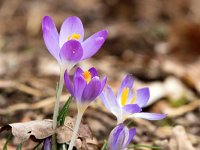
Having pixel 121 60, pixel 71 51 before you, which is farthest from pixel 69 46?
pixel 121 60

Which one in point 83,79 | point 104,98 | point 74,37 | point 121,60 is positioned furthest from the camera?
point 121,60

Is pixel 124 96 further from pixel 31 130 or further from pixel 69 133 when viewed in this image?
pixel 31 130

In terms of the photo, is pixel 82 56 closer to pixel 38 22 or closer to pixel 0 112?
pixel 0 112

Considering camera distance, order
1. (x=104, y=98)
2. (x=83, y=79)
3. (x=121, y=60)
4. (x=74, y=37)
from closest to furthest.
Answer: (x=83, y=79) < (x=74, y=37) < (x=104, y=98) < (x=121, y=60)

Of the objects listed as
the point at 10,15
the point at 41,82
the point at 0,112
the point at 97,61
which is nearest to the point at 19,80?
the point at 41,82

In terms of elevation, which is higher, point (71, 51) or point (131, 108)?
point (71, 51)

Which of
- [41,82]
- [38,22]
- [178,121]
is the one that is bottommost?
[178,121]

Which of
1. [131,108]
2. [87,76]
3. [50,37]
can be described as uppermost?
[50,37]
